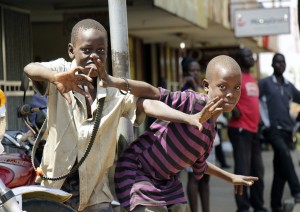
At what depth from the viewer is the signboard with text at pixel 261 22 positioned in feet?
61.3

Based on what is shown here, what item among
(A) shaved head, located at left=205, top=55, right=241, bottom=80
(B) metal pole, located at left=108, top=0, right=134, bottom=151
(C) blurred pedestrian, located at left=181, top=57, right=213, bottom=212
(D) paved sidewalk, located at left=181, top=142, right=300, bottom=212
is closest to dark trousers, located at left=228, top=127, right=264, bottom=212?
(D) paved sidewalk, located at left=181, top=142, right=300, bottom=212

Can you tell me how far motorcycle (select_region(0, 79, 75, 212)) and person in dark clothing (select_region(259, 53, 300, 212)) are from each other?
5040mm

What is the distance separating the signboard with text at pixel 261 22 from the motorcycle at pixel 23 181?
514 inches

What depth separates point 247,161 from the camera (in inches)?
393

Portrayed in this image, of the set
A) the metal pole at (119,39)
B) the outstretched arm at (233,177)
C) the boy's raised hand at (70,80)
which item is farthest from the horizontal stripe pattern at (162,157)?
the metal pole at (119,39)

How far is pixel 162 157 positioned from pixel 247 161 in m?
5.33

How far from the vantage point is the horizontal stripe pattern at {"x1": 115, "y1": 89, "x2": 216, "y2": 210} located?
476 centimetres

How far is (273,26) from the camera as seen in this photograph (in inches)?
739

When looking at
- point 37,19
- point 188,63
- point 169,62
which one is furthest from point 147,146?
point 169,62

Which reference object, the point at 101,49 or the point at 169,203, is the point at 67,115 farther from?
the point at 169,203

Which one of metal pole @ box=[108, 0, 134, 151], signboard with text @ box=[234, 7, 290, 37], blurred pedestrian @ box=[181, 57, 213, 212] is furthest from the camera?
signboard with text @ box=[234, 7, 290, 37]

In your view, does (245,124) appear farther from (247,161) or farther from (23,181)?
(23,181)

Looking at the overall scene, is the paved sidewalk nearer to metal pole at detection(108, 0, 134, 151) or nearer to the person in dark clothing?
the person in dark clothing

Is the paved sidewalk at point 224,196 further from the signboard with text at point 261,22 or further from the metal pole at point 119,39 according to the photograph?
the metal pole at point 119,39
